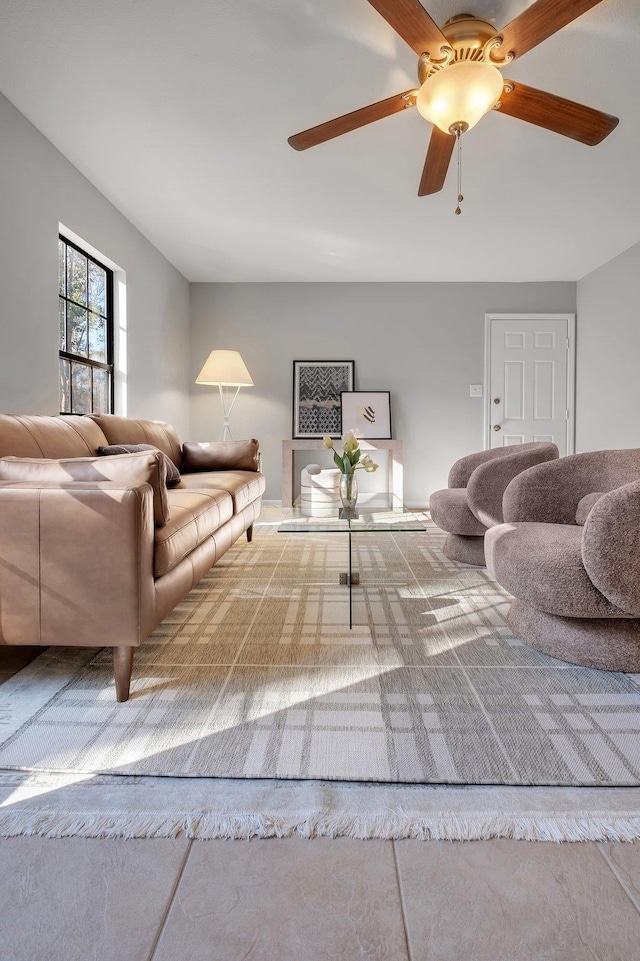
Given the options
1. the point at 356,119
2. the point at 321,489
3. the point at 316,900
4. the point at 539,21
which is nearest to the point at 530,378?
the point at 321,489

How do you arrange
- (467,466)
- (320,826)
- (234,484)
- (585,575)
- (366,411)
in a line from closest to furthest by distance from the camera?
(320,826) < (585,575) < (234,484) < (467,466) < (366,411)

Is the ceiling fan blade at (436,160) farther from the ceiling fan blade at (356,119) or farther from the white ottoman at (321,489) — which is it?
the white ottoman at (321,489)

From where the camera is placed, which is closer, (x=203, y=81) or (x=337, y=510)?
(x=203, y=81)

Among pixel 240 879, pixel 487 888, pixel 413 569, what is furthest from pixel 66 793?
pixel 413 569

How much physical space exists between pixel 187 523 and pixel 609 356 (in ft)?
14.9

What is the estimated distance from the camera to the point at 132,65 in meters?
2.23

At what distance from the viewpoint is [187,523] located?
1.93 metres

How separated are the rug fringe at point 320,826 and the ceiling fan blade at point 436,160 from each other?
2324mm

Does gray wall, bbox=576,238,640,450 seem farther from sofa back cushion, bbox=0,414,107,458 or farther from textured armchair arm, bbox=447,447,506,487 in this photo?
sofa back cushion, bbox=0,414,107,458

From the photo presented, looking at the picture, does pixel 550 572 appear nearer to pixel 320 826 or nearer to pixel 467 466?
pixel 320 826

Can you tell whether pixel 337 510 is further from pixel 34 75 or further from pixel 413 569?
pixel 34 75

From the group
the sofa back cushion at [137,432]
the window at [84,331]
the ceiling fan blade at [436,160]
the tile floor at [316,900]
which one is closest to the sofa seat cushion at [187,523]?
the sofa back cushion at [137,432]

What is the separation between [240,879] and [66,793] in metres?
0.45

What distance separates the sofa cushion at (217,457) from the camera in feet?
12.7
